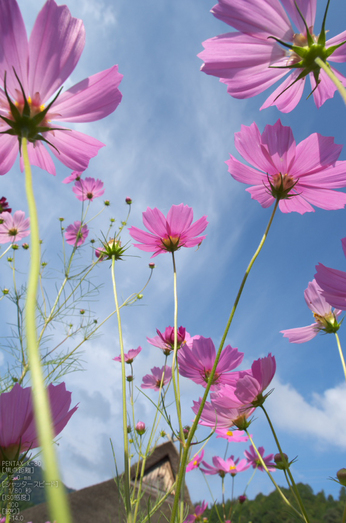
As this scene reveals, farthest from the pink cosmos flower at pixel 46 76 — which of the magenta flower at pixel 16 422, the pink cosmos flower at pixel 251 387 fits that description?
the pink cosmos flower at pixel 251 387

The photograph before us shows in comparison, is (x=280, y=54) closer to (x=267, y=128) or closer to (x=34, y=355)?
(x=267, y=128)

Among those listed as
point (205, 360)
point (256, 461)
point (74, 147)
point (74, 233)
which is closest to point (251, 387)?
point (205, 360)

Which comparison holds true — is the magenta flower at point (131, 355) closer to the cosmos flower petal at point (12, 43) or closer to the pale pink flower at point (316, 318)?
the pale pink flower at point (316, 318)

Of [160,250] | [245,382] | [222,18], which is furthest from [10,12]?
[245,382]

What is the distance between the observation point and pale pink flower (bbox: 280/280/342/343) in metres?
0.77

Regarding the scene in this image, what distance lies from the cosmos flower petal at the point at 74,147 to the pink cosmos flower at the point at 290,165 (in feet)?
0.76

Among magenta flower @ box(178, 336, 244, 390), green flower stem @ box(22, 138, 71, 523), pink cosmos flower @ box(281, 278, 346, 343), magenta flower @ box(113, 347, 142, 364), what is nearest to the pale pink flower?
pink cosmos flower @ box(281, 278, 346, 343)

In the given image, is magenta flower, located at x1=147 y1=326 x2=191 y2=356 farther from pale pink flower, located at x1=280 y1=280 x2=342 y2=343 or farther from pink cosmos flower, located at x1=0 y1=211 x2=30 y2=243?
pink cosmos flower, located at x1=0 y1=211 x2=30 y2=243

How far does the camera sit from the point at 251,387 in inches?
22.7

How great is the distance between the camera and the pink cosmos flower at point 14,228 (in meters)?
1.86

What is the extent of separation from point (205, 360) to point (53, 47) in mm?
583

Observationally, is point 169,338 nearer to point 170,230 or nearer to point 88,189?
point 170,230

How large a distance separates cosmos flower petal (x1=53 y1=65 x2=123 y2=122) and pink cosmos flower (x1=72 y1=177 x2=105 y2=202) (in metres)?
1.53

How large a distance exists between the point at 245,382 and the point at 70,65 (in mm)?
520
